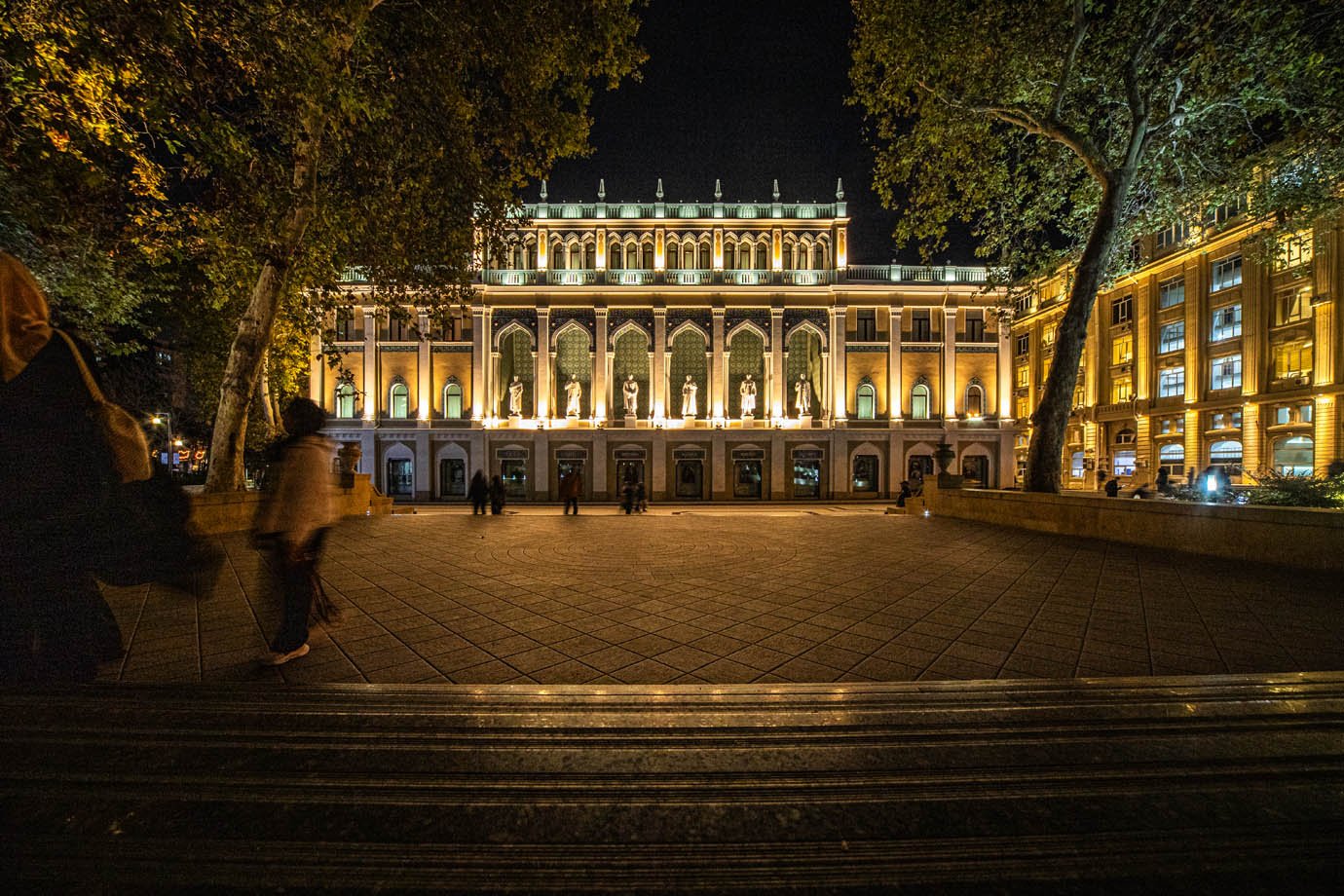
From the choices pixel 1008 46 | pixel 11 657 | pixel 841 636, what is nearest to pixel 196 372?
pixel 11 657

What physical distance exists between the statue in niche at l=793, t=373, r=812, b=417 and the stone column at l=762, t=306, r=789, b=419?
0.88 meters

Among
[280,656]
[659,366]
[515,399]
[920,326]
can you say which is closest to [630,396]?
[659,366]

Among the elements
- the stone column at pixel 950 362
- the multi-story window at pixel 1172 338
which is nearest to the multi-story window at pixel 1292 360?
the multi-story window at pixel 1172 338

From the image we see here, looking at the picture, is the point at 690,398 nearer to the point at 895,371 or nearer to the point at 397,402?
the point at 895,371

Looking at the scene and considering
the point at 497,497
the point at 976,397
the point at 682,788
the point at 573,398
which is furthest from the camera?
the point at 976,397

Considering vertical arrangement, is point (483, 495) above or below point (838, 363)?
below

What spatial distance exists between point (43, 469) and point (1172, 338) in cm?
4198

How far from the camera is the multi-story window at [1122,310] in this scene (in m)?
29.6

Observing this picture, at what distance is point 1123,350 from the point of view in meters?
30.2

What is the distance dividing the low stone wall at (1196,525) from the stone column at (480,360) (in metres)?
23.7

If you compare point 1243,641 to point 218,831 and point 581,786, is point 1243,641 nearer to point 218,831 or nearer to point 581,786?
point 581,786

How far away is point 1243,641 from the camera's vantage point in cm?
379

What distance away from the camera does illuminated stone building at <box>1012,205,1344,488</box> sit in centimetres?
2097

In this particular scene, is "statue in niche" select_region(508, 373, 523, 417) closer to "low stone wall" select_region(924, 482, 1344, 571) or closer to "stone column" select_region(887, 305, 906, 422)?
"stone column" select_region(887, 305, 906, 422)
